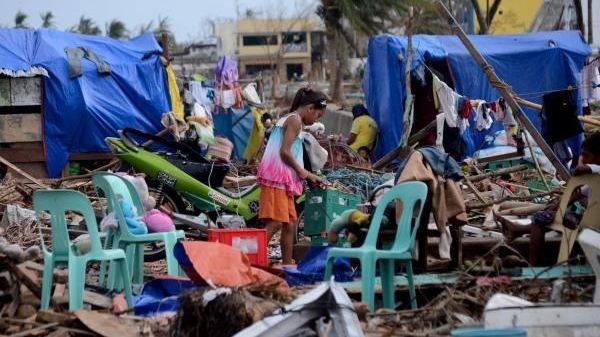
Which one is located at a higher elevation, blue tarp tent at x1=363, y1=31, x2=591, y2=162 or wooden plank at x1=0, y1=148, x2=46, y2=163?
blue tarp tent at x1=363, y1=31, x2=591, y2=162

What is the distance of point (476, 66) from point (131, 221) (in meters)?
12.7

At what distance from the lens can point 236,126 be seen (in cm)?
2197

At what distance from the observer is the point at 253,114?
20500 mm

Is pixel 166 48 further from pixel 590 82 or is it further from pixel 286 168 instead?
pixel 286 168

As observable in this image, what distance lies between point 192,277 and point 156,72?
13064 mm

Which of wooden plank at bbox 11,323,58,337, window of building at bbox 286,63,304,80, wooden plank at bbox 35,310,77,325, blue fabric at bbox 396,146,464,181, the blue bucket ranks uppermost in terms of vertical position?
blue fabric at bbox 396,146,464,181

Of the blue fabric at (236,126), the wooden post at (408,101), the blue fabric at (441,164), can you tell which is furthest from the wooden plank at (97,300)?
the blue fabric at (236,126)

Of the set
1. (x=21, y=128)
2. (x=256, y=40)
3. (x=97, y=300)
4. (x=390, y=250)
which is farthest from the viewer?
(x=256, y=40)

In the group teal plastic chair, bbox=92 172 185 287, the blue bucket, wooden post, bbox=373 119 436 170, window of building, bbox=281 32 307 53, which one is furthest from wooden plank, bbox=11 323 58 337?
window of building, bbox=281 32 307 53

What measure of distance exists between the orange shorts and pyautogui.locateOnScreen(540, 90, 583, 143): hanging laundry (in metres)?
4.58

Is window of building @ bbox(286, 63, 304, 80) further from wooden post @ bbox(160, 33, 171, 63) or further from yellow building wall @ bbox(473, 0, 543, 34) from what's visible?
wooden post @ bbox(160, 33, 171, 63)

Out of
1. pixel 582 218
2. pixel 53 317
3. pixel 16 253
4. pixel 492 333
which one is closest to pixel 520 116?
pixel 582 218

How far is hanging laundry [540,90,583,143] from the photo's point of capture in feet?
42.9

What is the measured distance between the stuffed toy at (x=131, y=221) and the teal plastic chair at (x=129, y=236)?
0.05 metres
